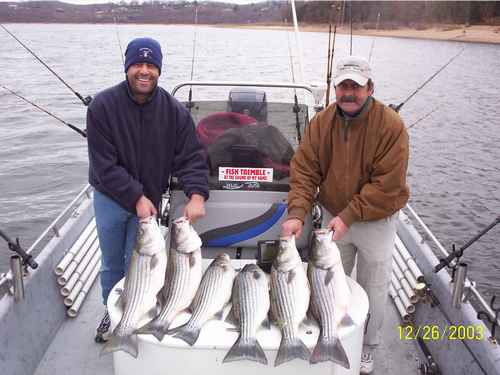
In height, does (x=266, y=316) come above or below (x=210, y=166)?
below

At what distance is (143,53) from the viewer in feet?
10.3

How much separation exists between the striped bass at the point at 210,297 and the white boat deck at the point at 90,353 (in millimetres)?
1225

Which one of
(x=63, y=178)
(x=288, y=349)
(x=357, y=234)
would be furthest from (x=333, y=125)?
(x=63, y=178)

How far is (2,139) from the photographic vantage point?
582 inches

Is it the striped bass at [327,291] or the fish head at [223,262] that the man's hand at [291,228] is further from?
the fish head at [223,262]

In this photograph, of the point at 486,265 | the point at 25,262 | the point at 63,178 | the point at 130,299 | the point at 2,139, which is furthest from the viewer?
the point at 2,139

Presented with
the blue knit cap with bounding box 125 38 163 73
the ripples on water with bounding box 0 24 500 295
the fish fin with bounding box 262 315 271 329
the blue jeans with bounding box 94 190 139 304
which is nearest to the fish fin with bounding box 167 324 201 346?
the fish fin with bounding box 262 315 271 329

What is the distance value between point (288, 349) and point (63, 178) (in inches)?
412

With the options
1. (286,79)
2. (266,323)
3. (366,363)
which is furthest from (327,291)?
(286,79)

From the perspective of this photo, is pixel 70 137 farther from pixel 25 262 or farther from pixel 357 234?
pixel 357 234

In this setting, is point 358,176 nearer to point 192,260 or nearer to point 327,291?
point 327,291

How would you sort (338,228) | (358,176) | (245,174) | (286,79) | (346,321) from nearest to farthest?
1. (346,321)
2. (338,228)
3. (358,176)
4. (245,174)
5. (286,79)

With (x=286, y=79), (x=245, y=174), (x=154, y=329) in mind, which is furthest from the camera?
(x=286, y=79)

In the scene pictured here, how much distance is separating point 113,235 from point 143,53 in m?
1.21
